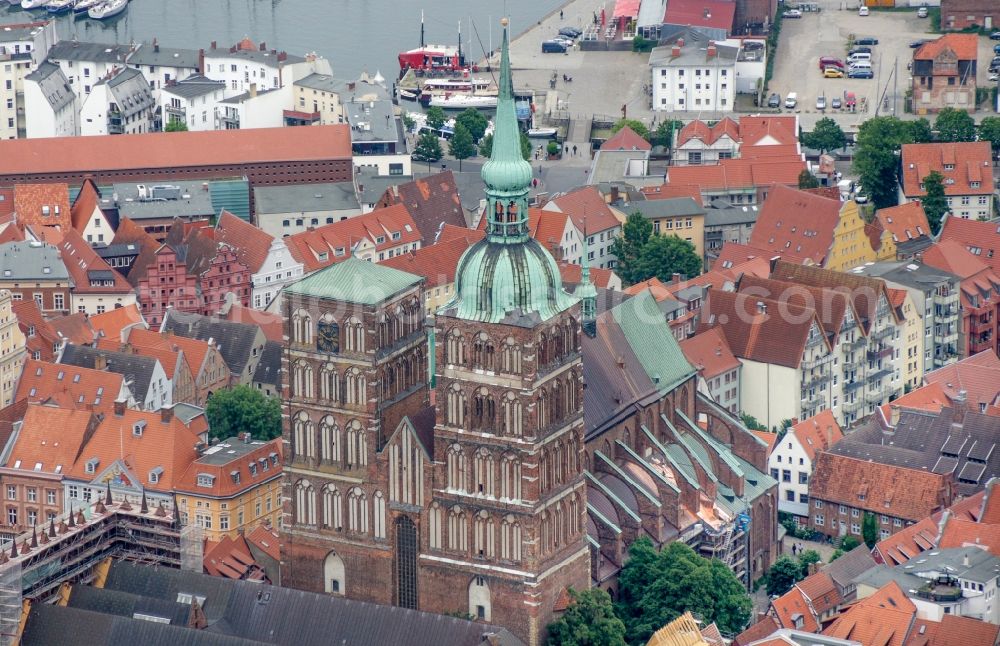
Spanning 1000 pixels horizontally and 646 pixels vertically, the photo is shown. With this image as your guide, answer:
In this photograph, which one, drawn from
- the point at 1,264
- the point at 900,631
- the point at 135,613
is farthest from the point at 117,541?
the point at 1,264

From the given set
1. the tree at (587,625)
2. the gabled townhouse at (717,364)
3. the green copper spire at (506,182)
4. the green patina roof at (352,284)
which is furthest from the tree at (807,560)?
Result: the green copper spire at (506,182)

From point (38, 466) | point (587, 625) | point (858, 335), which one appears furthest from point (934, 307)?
point (38, 466)

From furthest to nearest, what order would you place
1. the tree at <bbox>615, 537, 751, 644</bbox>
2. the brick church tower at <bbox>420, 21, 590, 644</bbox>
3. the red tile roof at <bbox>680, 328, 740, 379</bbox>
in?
the red tile roof at <bbox>680, 328, 740, 379</bbox> → the tree at <bbox>615, 537, 751, 644</bbox> → the brick church tower at <bbox>420, 21, 590, 644</bbox>

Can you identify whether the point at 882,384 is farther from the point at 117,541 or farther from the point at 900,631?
the point at 117,541

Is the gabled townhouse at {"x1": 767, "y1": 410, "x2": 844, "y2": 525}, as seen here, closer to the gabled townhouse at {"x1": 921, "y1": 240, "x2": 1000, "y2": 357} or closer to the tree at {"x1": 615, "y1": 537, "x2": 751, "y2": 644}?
the tree at {"x1": 615, "y1": 537, "x2": 751, "y2": 644}

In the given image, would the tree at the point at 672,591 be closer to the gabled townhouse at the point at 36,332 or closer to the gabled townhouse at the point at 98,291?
the gabled townhouse at the point at 36,332

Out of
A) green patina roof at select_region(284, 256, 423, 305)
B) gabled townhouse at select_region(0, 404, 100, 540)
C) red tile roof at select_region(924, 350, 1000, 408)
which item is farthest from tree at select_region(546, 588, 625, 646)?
red tile roof at select_region(924, 350, 1000, 408)

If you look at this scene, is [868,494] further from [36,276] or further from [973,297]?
[36,276]

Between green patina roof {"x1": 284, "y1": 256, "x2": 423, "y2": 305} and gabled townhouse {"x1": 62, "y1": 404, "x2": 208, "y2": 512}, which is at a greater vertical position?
green patina roof {"x1": 284, "y1": 256, "x2": 423, "y2": 305}
